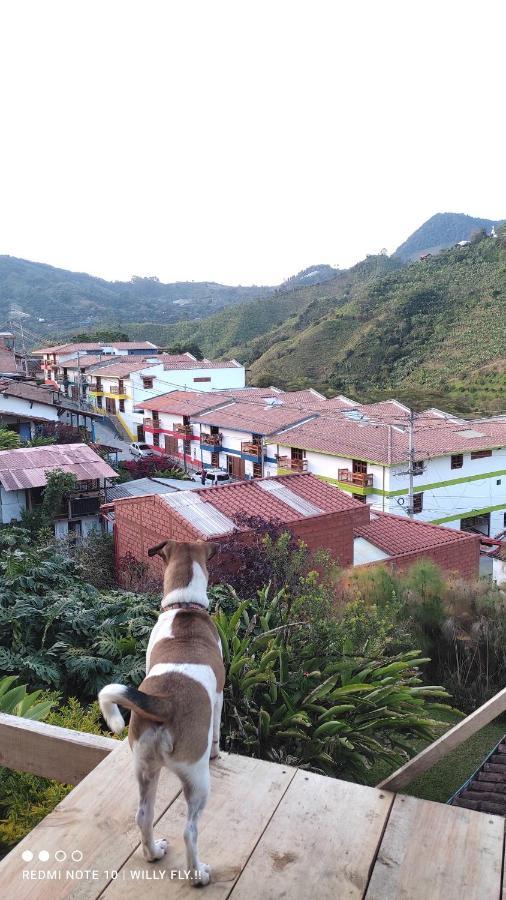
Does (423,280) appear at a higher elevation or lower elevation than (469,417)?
higher

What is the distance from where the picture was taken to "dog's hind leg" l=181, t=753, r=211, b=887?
5.90 ft

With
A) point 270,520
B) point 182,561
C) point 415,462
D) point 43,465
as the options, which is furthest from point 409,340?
point 182,561

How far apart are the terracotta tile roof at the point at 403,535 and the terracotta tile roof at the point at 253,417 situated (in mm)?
13602

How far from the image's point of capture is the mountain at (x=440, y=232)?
146 m

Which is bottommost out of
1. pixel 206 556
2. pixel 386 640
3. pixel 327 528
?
pixel 327 528

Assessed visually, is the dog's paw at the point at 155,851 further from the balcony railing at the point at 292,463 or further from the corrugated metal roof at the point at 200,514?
the balcony railing at the point at 292,463

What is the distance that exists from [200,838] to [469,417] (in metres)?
38.9

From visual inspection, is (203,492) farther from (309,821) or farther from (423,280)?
(423,280)

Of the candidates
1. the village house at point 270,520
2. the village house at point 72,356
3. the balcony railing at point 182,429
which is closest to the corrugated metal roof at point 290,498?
the village house at point 270,520

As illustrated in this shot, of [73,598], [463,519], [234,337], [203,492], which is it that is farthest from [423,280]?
[73,598]

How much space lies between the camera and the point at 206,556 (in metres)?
2.18

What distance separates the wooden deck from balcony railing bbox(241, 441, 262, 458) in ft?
90.3

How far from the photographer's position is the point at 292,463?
92.1 ft

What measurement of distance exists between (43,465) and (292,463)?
1212 cm
